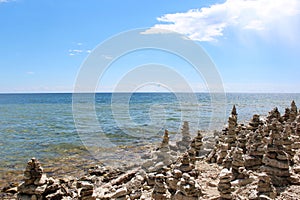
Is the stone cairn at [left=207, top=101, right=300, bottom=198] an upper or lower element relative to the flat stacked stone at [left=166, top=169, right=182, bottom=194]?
upper

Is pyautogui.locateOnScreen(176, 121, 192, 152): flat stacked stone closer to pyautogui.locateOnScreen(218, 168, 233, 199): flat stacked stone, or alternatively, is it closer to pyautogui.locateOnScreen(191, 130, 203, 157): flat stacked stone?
pyautogui.locateOnScreen(191, 130, 203, 157): flat stacked stone

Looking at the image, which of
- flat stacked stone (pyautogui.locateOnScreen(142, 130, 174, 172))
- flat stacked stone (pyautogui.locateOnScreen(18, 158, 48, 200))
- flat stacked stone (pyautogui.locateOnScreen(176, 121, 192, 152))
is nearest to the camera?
flat stacked stone (pyautogui.locateOnScreen(18, 158, 48, 200))

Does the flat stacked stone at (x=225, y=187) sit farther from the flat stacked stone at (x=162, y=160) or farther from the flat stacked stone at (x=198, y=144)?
the flat stacked stone at (x=198, y=144)

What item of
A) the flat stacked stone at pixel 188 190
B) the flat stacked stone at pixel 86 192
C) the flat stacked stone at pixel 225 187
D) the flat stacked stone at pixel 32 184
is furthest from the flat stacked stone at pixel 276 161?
the flat stacked stone at pixel 32 184

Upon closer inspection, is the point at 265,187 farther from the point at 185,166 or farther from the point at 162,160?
the point at 162,160

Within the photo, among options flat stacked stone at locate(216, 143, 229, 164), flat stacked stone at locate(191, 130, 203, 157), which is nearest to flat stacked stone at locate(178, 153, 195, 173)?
flat stacked stone at locate(216, 143, 229, 164)

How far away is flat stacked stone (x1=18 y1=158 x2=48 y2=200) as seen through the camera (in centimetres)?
772

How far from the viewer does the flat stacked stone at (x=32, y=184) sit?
7719 mm

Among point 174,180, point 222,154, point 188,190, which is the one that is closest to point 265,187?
point 188,190

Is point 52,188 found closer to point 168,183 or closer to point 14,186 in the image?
point 168,183

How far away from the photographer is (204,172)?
41.5 feet

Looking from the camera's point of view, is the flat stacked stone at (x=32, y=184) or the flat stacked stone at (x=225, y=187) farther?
the flat stacked stone at (x=32, y=184)

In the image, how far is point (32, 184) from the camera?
789 centimetres

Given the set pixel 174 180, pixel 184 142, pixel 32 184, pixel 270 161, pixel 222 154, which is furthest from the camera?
pixel 184 142
